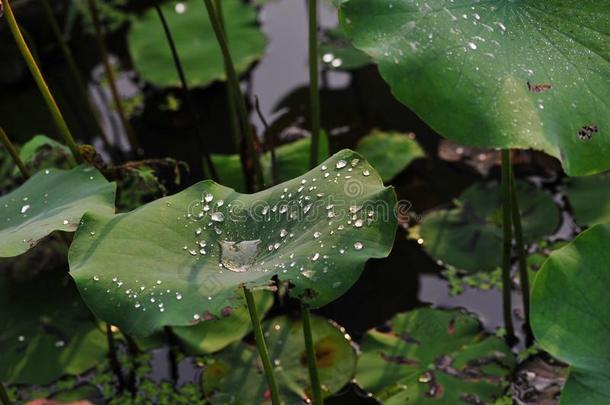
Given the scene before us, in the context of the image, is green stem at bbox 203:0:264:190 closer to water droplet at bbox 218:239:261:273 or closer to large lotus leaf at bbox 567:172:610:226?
water droplet at bbox 218:239:261:273

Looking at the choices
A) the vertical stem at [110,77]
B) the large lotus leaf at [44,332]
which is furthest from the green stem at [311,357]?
the vertical stem at [110,77]

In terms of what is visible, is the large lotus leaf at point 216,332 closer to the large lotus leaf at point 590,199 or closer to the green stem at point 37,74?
the green stem at point 37,74

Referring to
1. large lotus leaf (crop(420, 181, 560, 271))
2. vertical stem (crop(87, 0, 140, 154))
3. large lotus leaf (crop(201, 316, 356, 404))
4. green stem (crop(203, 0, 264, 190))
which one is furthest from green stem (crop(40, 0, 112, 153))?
large lotus leaf (crop(420, 181, 560, 271))

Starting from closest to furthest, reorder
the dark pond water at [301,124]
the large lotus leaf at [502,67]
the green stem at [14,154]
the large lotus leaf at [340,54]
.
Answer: the large lotus leaf at [502,67]
the green stem at [14,154]
the dark pond water at [301,124]
the large lotus leaf at [340,54]

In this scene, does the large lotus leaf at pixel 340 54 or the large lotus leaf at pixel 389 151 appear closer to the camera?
Result: the large lotus leaf at pixel 389 151

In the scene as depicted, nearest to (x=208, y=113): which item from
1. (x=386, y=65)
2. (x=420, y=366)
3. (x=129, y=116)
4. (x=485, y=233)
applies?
(x=129, y=116)

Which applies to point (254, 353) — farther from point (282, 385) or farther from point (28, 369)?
point (28, 369)

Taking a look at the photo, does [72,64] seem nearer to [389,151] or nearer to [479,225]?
[389,151]
